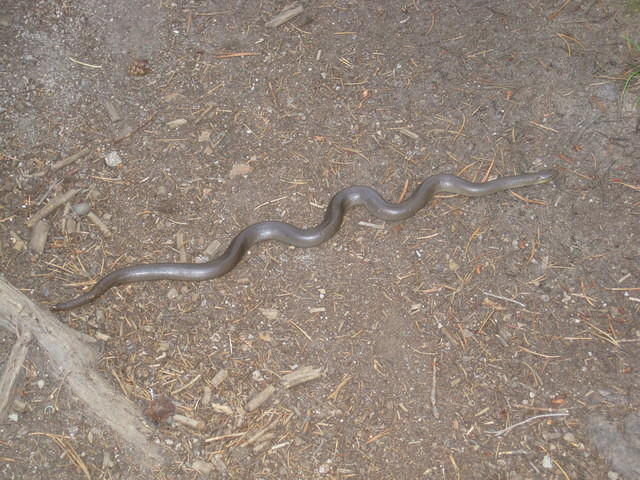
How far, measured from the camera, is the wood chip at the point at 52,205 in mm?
4738

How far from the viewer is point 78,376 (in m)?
3.68

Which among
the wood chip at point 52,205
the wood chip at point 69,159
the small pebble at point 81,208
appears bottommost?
the small pebble at point 81,208

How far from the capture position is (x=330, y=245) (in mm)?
4832

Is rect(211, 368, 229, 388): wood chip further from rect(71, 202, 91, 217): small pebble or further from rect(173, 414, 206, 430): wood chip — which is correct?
→ rect(71, 202, 91, 217): small pebble

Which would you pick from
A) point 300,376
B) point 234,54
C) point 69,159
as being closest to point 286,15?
point 234,54

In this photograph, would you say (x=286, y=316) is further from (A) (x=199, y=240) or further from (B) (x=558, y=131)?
(B) (x=558, y=131)

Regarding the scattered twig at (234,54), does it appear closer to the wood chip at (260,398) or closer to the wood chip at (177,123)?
the wood chip at (177,123)

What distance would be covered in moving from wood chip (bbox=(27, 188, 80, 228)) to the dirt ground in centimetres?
7

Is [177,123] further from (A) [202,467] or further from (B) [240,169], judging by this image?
(A) [202,467]

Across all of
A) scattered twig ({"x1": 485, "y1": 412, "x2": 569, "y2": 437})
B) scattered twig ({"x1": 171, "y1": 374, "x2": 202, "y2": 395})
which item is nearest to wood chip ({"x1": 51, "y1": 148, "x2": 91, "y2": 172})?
scattered twig ({"x1": 171, "y1": 374, "x2": 202, "y2": 395})

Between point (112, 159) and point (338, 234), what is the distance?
2272mm

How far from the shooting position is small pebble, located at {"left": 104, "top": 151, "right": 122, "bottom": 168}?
16.9ft

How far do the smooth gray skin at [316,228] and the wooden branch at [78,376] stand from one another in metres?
0.59

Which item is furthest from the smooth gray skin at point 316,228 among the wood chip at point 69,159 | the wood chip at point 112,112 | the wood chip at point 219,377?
the wood chip at point 112,112
